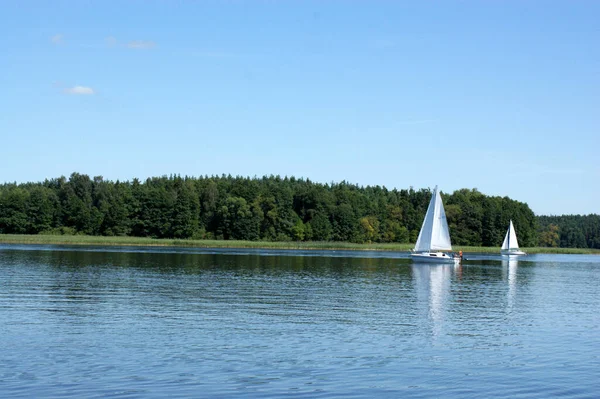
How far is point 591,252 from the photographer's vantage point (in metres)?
185

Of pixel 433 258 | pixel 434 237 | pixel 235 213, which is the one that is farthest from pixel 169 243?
pixel 433 258

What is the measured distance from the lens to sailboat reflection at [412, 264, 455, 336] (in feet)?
120

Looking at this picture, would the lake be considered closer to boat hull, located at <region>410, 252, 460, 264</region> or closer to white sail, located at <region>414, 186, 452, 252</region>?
boat hull, located at <region>410, 252, 460, 264</region>

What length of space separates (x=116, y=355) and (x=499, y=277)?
55.7 meters

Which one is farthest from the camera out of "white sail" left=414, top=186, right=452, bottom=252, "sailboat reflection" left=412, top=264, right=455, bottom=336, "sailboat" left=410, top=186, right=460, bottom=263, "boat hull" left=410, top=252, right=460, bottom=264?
"white sail" left=414, top=186, right=452, bottom=252

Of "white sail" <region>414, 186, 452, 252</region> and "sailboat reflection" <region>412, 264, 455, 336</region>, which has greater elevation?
"white sail" <region>414, 186, 452, 252</region>

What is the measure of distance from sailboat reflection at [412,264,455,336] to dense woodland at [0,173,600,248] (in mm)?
89442

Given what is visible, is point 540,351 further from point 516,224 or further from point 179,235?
point 516,224

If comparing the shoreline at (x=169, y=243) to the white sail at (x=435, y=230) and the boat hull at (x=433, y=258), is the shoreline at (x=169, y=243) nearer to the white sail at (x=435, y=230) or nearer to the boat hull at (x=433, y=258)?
the white sail at (x=435, y=230)

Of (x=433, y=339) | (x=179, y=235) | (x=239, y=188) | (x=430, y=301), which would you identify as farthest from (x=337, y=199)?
(x=433, y=339)

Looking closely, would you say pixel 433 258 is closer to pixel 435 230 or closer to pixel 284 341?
pixel 435 230

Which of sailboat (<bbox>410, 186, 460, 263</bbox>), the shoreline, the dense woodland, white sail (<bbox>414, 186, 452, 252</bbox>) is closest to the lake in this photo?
sailboat (<bbox>410, 186, 460, 263</bbox>)

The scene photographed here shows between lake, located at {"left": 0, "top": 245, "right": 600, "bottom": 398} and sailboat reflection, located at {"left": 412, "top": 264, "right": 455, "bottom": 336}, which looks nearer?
lake, located at {"left": 0, "top": 245, "right": 600, "bottom": 398}

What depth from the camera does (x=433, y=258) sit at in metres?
93.6
